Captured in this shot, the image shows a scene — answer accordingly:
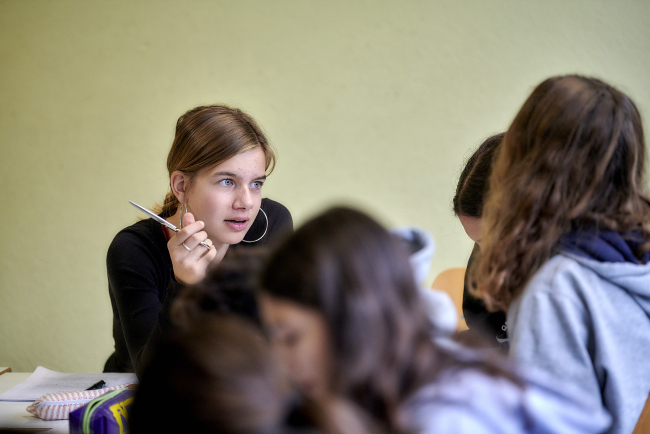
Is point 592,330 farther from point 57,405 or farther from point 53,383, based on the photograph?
point 53,383

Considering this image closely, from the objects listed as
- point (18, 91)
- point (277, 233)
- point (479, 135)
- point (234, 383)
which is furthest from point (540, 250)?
point (18, 91)

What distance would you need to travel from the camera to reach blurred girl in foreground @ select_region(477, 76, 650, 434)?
667mm

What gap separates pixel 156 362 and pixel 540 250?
543 mm

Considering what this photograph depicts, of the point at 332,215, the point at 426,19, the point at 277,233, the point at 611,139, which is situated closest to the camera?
the point at 332,215

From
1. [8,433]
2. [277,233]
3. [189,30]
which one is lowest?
[8,433]

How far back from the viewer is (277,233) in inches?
56.7

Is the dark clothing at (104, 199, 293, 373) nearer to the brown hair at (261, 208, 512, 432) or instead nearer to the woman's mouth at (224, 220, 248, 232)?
the woman's mouth at (224, 220, 248, 232)

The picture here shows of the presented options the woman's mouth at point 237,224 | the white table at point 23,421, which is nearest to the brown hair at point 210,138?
the woman's mouth at point 237,224

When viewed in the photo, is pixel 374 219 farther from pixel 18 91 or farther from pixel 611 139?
pixel 18 91

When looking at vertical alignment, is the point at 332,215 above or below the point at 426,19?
below

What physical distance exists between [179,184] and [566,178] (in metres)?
0.91

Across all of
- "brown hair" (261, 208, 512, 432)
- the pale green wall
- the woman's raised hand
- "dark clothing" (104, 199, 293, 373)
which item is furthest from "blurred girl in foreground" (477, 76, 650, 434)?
the pale green wall

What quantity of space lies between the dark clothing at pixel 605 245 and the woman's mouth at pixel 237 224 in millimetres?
773

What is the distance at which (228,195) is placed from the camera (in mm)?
1223
